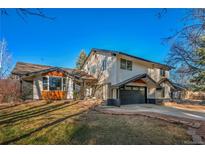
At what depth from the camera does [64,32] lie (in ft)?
21.1

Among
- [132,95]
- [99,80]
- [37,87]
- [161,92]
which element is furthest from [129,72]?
[37,87]

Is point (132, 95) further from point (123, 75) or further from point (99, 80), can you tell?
point (99, 80)

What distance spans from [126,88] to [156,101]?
3602mm

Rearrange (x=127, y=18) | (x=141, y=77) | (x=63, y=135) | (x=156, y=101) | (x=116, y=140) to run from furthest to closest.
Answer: (x=156, y=101), (x=141, y=77), (x=127, y=18), (x=63, y=135), (x=116, y=140)

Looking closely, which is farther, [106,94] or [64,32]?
[106,94]

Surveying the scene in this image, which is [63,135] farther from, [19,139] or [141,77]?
[141,77]

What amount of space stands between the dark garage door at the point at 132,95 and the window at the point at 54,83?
4806mm

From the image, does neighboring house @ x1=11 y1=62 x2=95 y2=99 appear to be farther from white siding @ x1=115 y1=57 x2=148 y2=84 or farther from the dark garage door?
the dark garage door

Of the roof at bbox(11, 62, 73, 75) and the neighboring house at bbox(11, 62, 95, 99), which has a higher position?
the roof at bbox(11, 62, 73, 75)

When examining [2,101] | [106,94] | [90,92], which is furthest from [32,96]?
[106,94]

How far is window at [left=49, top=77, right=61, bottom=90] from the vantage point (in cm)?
1204


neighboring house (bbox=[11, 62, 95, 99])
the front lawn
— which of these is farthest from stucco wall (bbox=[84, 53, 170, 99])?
the front lawn
